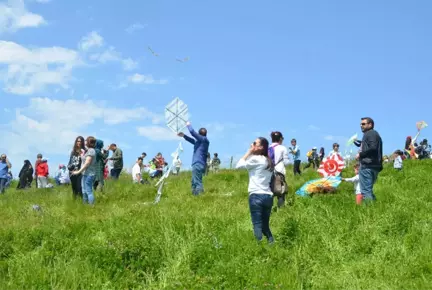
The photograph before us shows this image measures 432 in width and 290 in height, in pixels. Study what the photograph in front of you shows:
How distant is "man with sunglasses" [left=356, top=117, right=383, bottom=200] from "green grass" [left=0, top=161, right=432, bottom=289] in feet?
1.30

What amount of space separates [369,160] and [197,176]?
16.1 ft

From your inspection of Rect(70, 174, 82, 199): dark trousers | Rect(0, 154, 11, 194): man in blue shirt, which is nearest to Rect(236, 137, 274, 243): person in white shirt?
Rect(70, 174, 82, 199): dark trousers

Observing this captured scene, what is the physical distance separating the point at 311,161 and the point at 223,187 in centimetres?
1100

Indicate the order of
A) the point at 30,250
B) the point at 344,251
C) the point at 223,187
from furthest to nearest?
the point at 223,187
the point at 30,250
the point at 344,251

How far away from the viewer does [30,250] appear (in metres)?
8.16

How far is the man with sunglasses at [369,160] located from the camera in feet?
32.8

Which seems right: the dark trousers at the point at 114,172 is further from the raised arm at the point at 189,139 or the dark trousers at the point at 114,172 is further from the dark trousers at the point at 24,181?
the raised arm at the point at 189,139

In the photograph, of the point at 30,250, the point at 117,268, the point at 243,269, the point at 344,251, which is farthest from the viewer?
the point at 30,250

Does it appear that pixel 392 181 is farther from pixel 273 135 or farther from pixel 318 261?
pixel 318 261

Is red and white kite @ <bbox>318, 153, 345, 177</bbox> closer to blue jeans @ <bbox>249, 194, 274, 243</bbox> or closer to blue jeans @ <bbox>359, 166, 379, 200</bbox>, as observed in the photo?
blue jeans @ <bbox>359, 166, 379, 200</bbox>

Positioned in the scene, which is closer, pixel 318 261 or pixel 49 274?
pixel 49 274

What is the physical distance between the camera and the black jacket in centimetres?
997

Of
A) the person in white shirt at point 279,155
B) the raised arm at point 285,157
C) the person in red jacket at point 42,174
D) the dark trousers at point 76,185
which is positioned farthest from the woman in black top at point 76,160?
the person in red jacket at point 42,174

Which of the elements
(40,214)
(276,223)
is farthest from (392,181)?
(40,214)
